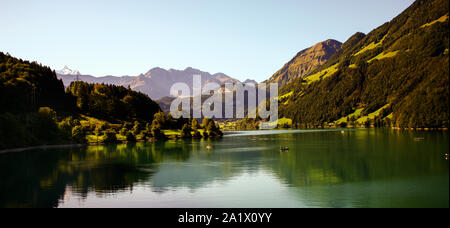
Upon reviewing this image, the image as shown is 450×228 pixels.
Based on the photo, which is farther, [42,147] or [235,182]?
[42,147]

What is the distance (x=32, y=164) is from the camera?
103938 mm

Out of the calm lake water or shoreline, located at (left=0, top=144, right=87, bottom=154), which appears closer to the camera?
the calm lake water

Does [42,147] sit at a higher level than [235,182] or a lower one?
higher

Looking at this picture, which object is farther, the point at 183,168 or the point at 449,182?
the point at 183,168

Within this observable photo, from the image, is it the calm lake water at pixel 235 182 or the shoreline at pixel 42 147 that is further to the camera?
the shoreline at pixel 42 147

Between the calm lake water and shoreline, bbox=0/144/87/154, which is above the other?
shoreline, bbox=0/144/87/154

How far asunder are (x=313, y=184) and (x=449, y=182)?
23657mm

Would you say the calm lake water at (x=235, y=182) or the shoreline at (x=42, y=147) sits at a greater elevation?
the shoreline at (x=42, y=147)
